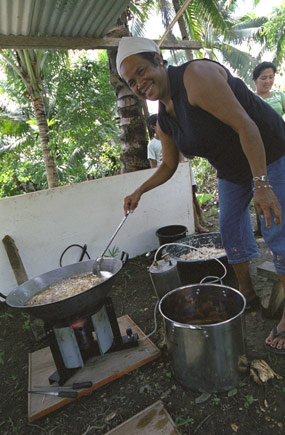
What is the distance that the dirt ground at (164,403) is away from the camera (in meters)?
1.58

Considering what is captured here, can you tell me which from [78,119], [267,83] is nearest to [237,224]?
[267,83]

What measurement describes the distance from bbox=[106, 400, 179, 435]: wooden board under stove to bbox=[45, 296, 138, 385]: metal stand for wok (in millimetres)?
581

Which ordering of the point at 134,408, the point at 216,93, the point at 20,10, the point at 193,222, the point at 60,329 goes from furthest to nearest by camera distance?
the point at 193,222 < the point at 20,10 < the point at 60,329 < the point at 134,408 < the point at 216,93

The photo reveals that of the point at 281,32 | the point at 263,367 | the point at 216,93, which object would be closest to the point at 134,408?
the point at 263,367

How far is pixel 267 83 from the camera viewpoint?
136 inches

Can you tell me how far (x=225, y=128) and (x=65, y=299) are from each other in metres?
1.48

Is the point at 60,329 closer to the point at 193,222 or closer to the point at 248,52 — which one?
the point at 193,222

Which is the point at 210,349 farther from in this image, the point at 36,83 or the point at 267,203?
the point at 36,83

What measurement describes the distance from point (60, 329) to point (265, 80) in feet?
12.2

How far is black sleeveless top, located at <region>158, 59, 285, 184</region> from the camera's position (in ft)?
5.26

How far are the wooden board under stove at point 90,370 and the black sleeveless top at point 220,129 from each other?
1615mm

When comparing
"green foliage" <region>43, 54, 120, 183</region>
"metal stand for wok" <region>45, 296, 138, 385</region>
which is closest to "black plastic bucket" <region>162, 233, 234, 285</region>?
"metal stand for wok" <region>45, 296, 138, 385</region>

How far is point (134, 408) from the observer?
5.84 feet

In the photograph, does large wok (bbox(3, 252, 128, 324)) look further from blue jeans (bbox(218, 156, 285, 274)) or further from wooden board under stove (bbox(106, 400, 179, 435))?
blue jeans (bbox(218, 156, 285, 274))
